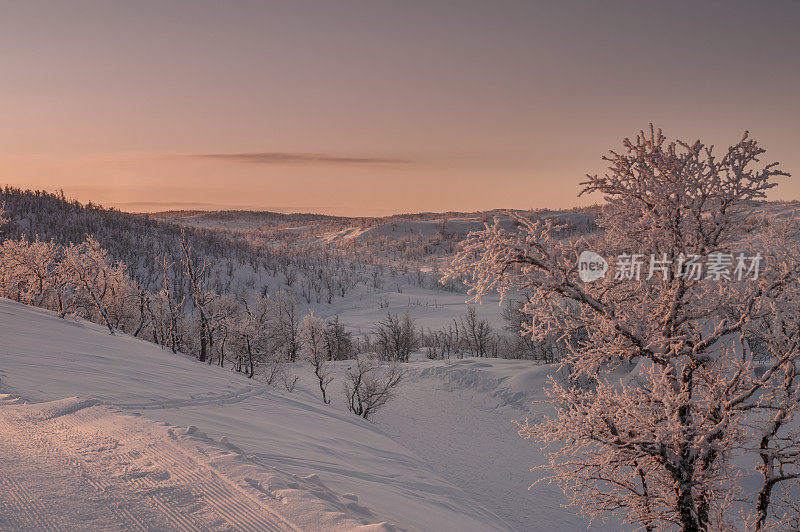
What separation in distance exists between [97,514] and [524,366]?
40337 mm

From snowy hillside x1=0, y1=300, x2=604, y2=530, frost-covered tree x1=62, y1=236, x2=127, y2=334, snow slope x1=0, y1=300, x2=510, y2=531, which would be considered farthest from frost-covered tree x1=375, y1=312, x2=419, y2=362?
snow slope x1=0, y1=300, x2=510, y2=531

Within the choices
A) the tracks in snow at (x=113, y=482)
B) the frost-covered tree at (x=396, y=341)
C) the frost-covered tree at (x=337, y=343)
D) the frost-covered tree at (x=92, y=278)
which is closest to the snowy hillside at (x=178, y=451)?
the tracks in snow at (x=113, y=482)

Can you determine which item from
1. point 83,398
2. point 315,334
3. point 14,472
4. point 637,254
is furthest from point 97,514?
point 315,334

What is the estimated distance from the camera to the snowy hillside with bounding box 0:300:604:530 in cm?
419

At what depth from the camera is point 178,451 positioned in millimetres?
5523

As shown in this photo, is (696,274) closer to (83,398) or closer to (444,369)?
(83,398)

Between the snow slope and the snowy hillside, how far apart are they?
0.08 feet

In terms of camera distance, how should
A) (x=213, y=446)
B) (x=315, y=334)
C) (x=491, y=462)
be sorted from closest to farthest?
(x=213, y=446), (x=491, y=462), (x=315, y=334)

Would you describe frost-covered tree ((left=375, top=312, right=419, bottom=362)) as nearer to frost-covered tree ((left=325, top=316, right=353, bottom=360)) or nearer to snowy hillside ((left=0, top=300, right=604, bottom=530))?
frost-covered tree ((left=325, top=316, right=353, bottom=360))

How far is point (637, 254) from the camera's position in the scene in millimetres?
7785

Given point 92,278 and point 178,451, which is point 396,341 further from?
point 178,451

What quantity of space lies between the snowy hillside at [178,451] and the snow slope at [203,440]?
25 mm

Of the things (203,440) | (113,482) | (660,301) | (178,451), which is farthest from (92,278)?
(660,301)

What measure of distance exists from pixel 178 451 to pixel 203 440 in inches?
23.8
